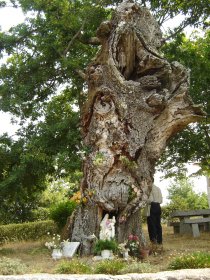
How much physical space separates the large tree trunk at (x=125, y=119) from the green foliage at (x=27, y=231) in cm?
735

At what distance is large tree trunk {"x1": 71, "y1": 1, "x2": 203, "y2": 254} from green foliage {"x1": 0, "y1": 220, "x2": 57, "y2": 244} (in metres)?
7.35

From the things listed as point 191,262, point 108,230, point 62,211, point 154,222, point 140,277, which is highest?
point 62,211

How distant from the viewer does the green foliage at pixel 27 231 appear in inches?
640

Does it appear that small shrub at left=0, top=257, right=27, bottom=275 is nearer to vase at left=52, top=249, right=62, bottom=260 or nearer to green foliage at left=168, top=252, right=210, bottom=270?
vase at left=52, top=249, right=62, bottom=260

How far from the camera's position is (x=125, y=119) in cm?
984

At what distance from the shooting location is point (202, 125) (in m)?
14.9

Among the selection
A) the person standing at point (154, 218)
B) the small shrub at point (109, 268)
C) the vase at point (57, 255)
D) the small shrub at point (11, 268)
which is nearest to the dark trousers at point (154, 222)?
the person standing at point (154, 218)

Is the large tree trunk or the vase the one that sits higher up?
the large tree trunk

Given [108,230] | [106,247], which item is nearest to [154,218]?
[108,230]

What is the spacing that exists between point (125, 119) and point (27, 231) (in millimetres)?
9202

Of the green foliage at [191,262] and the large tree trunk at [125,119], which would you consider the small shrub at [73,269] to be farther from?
the large tree trunk at [125,119]

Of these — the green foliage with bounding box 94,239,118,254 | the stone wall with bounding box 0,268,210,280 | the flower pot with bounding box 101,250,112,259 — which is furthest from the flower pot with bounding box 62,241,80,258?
the stone wall with bounding box 0,268,210,280

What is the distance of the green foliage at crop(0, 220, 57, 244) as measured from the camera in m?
16.2

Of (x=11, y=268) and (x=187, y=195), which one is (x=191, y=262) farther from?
(x=187, y=195)
